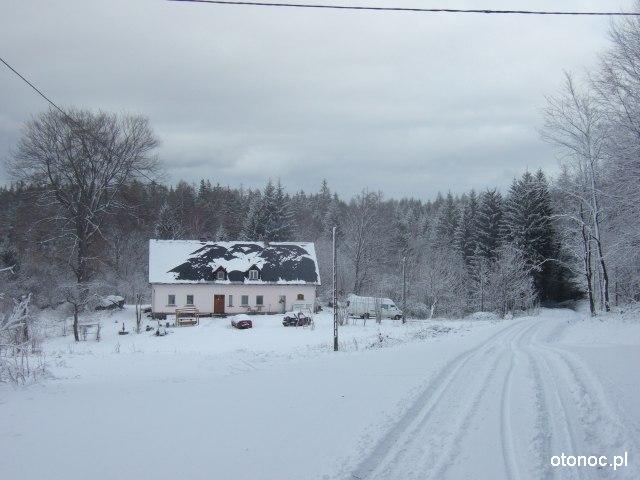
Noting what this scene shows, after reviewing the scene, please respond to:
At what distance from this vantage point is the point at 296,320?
36750 millimetres

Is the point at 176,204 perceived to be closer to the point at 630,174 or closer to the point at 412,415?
the point at 630,174

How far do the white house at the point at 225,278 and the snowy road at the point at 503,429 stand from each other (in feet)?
107

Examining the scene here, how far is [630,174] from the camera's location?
2072 centimetres

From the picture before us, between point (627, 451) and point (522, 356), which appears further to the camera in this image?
point (522, 356)

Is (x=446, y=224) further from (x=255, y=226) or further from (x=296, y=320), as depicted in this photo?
(x=296, y=320)

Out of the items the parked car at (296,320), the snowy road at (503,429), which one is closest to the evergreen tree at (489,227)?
the parked car at (296,320)

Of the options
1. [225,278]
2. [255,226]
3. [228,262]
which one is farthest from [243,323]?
[255,226]

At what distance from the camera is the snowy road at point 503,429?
660 centimetres

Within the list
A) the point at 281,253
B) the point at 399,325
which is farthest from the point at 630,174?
the point at 281,253

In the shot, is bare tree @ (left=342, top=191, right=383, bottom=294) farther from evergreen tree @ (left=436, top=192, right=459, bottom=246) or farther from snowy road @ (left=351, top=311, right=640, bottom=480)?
snowy road @ (left=351, top=311, right=640, bottom=480)

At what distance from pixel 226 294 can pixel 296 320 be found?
9.51m

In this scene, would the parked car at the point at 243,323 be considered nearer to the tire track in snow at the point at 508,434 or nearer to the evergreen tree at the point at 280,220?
the tire track in snow at the point at 508,434

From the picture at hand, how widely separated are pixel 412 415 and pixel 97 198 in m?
33.6

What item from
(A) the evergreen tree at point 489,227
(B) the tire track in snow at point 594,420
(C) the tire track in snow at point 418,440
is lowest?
(C) the tire track in snow at point 418,440
